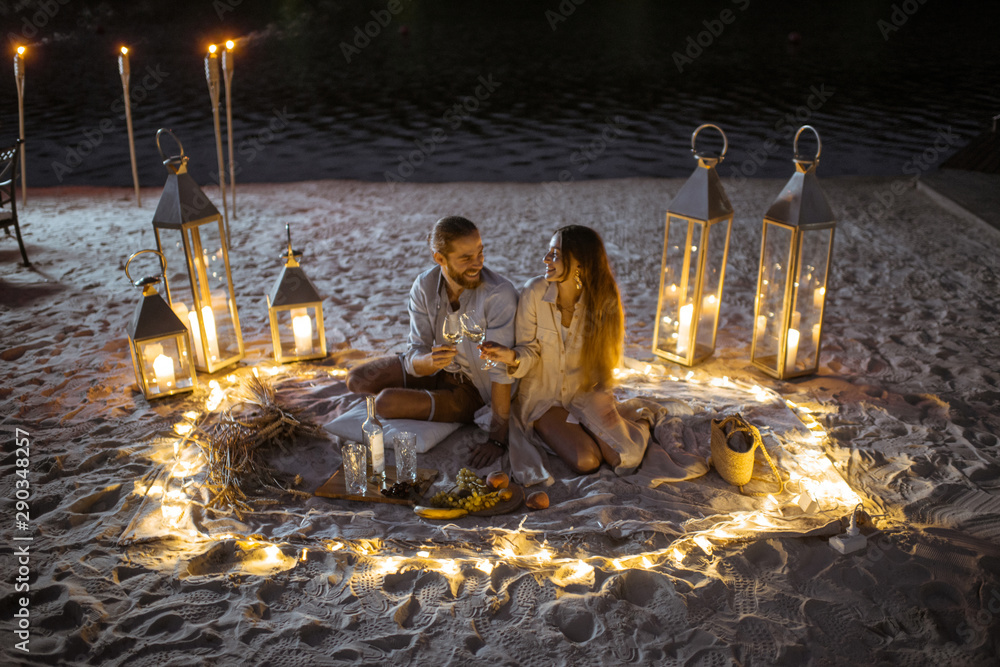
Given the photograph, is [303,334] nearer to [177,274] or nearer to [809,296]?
[177,274]

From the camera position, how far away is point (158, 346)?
3580mm

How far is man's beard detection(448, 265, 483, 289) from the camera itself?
10.1 feet

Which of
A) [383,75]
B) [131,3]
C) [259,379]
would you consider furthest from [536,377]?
[131,3]

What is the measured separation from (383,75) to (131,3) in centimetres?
1096

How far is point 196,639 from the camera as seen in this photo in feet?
7.25

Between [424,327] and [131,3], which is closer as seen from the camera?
[424,327]

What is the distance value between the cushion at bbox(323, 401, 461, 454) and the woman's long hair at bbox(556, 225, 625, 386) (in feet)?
2.25

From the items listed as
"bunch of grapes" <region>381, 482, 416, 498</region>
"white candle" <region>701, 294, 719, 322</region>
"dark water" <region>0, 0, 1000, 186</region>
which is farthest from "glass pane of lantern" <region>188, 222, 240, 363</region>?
"dark water" <region>0, 0, 1000, 186</region>

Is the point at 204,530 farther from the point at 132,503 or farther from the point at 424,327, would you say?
the point at 424,327

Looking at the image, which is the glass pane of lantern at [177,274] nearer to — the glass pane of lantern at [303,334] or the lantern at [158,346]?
the lantern at [158,346]

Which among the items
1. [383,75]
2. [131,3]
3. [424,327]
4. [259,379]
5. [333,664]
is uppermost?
[131,3]

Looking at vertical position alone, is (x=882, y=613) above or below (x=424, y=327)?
below

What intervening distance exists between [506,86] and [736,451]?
44.8 feet

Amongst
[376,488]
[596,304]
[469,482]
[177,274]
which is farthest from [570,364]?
[177,274]
